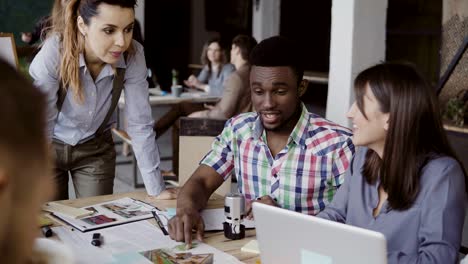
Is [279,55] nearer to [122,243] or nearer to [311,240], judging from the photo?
[122,243]

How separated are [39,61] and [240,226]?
1.03m

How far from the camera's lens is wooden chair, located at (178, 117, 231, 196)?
2807 mm

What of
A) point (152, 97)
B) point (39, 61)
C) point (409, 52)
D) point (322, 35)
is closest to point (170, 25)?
point (322, 35)

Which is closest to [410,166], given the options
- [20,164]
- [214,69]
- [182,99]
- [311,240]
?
[311,240]

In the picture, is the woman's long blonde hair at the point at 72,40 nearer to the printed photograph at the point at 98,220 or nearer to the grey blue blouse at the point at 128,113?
the grey blue blouse at the point at 128,113

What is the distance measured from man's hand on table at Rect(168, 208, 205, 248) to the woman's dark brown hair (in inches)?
23.1

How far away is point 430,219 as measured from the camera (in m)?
1.53

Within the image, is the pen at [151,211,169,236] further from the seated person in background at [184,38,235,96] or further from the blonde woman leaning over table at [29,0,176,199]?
the seated person in background at [184,38,235,96]

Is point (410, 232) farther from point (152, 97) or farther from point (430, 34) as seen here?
point (430, 34)

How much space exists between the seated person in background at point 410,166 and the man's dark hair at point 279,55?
18.1 inches

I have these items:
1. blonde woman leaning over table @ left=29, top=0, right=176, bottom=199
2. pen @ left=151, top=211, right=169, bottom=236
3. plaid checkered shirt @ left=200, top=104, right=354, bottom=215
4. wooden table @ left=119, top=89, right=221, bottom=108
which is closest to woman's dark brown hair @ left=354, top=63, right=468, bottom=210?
plaid checkered shirt @ left=200, top=104, right=354, bottom=215

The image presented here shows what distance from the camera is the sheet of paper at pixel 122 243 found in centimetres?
161

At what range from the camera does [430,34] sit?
832 centimetres

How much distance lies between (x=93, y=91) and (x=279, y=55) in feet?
2.55
